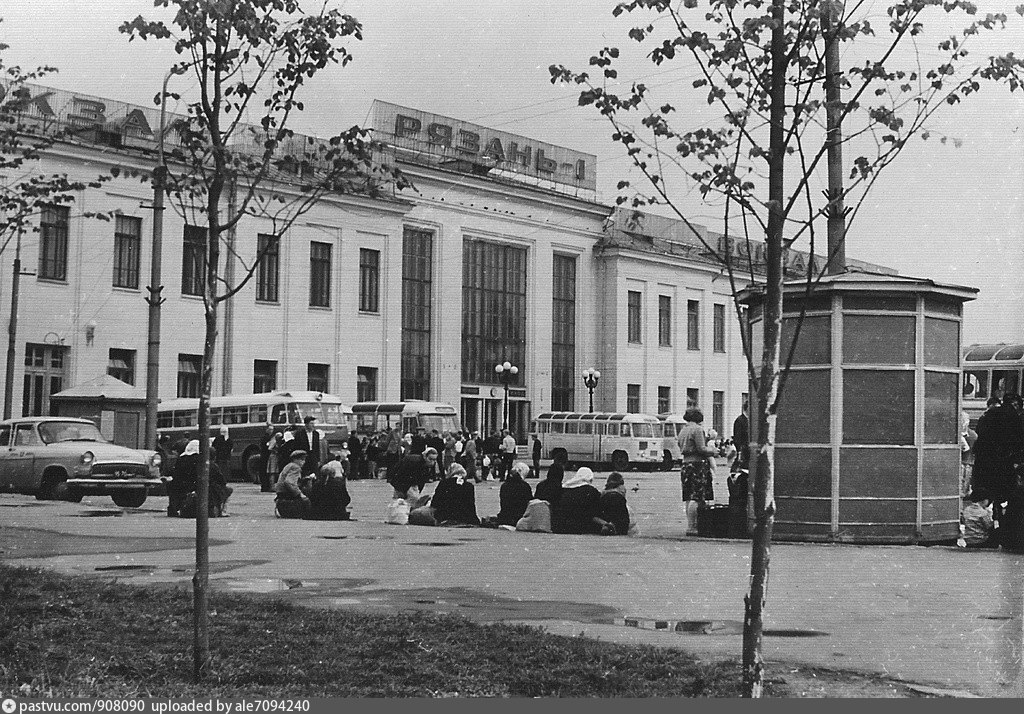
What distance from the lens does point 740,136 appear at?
23.1 feet

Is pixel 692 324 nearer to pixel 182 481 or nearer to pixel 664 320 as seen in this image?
pixel 664 320

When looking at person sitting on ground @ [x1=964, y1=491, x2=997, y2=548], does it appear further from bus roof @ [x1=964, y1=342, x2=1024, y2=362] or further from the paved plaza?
bus roof @ [x1=964, y1=342, x2=1024, y2=362]

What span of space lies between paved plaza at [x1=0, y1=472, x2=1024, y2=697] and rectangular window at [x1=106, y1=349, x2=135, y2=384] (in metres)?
21.4

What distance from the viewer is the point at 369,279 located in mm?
50750

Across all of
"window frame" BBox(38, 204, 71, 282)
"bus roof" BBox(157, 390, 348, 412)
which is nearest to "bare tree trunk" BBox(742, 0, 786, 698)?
"bus roof" BBox(157, 390, 348, 412)

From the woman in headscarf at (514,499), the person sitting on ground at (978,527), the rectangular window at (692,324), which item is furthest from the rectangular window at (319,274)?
the person sitting on ground at (978,527)

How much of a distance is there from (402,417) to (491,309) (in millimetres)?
14482

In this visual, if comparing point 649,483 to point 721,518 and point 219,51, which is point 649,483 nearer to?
point 721,518

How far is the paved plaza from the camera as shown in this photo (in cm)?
845

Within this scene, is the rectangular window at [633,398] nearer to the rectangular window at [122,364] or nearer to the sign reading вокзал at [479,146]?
the sign reading вокзал at [479,146]

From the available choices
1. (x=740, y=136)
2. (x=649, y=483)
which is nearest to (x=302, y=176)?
(x=740, y=136)

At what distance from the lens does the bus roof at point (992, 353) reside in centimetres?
3716

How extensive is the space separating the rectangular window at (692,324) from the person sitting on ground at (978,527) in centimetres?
4914

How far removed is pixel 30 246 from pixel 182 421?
7.10 meters
